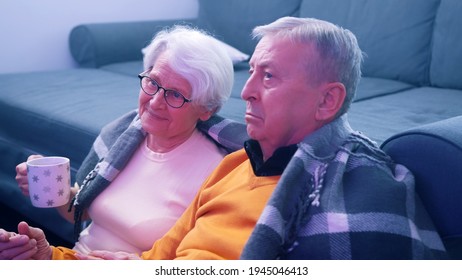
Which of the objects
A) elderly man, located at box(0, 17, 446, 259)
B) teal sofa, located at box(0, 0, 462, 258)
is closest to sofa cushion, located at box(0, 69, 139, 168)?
teal sofa, located at box(0, 0, 462, 258)

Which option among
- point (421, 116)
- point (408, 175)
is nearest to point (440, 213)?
point (408, 175)

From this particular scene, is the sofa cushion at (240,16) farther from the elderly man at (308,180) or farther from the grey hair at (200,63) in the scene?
the elderly man at (308,180)

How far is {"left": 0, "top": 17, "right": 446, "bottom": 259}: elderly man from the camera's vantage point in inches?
36.2

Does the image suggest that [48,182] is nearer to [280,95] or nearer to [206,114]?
[206,114]

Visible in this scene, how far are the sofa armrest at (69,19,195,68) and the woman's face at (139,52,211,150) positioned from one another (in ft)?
4.77

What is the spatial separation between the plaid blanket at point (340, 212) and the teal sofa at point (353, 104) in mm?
570

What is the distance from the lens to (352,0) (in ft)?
7.68

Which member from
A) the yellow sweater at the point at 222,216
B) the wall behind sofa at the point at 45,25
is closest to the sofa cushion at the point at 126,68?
the wall behind sofa at the point at 45,25

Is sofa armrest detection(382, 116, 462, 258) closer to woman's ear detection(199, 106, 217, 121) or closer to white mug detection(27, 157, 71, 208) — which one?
woman's ear detection(199, 106, 217, 121)

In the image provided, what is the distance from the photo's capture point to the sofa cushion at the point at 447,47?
2.04 meters

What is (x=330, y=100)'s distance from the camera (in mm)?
1020

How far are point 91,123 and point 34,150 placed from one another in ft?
1.18

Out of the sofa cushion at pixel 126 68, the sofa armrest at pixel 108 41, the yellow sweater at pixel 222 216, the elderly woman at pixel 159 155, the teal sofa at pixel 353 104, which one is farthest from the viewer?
the sofa armrest at pixel 108 41
